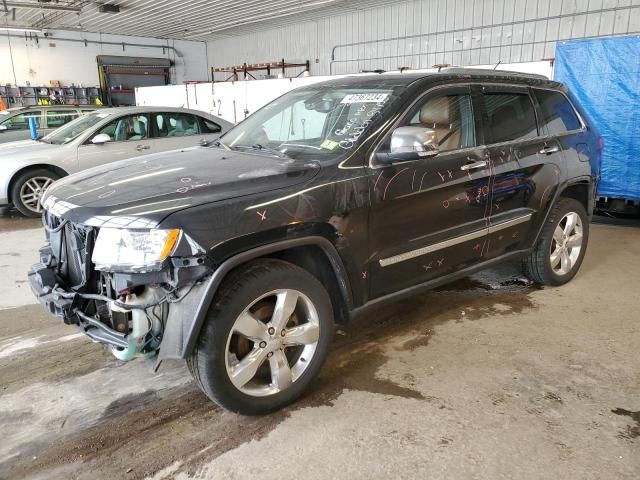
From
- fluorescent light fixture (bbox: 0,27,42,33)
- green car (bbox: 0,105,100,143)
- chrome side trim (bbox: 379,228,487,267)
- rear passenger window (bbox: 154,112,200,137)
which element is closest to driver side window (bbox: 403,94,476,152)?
chrome side trim (bbox: 379,228,487,267)

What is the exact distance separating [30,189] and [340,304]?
6.09 meters

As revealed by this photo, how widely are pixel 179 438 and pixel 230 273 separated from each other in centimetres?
84

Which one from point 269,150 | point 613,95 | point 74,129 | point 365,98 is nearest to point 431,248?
point 365,98

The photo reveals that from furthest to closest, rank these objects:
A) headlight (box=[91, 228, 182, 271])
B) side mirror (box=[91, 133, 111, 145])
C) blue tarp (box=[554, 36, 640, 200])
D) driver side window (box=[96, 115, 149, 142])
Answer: driver side window (box=[96, 115, 149, 142]) < side mirror (box=[91, 133, 111, 145]) < blue tarp (box=[554, 36, 640, 200]) < headlight (box=[91, 228, 182, 271])

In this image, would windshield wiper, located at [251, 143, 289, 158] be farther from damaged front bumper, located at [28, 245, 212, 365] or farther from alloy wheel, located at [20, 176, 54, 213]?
alloy wheel, located at [20, 176, 54, 213]

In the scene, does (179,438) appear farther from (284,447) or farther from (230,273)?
(230,273)

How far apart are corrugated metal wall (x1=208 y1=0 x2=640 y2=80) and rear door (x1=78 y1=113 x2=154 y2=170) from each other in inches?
360

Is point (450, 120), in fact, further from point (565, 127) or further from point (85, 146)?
point (85, 146)

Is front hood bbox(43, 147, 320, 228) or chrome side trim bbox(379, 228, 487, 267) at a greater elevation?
front hood bbox(43, 147, 320, 228)

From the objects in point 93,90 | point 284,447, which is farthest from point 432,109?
point 93,90

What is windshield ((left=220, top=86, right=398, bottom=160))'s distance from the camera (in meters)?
2.80

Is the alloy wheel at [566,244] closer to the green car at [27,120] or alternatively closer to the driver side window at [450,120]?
the driver side window at [450,120]

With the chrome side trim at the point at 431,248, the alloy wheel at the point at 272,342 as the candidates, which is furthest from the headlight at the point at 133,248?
the chrome side trim at the point at 431,248

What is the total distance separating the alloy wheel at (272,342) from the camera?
2.37 m
